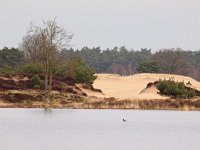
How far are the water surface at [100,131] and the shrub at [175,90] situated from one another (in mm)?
17568

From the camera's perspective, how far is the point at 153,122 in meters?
46.2

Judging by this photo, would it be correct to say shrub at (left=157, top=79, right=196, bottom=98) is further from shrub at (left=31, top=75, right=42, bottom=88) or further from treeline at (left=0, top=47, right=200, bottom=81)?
shrub at (left=31, top=75, right=42, bottom=88)

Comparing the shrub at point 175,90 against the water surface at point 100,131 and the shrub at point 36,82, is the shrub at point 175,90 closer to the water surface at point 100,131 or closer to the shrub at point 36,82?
the shrub at point 36,82

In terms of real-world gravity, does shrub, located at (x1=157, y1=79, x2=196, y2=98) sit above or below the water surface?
above

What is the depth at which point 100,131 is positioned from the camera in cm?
3716

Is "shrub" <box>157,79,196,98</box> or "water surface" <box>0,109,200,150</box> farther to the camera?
"shrub" <box>157,79,196,98</box>

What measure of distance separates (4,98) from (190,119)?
2274 centimetres

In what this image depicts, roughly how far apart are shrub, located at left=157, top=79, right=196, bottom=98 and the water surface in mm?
17568

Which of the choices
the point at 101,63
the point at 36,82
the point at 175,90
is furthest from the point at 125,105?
the point at 101,63

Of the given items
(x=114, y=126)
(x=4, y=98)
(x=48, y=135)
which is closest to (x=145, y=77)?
(x=4, y=98)

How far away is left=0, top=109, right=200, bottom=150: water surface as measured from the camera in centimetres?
2912

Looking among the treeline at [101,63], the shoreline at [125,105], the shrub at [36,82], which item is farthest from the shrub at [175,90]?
the shrub at [36,82]

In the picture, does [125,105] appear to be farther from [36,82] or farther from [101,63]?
[101,63]

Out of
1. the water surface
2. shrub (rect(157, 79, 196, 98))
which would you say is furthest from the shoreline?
shrub (rect(157, 79, 196, 98))
